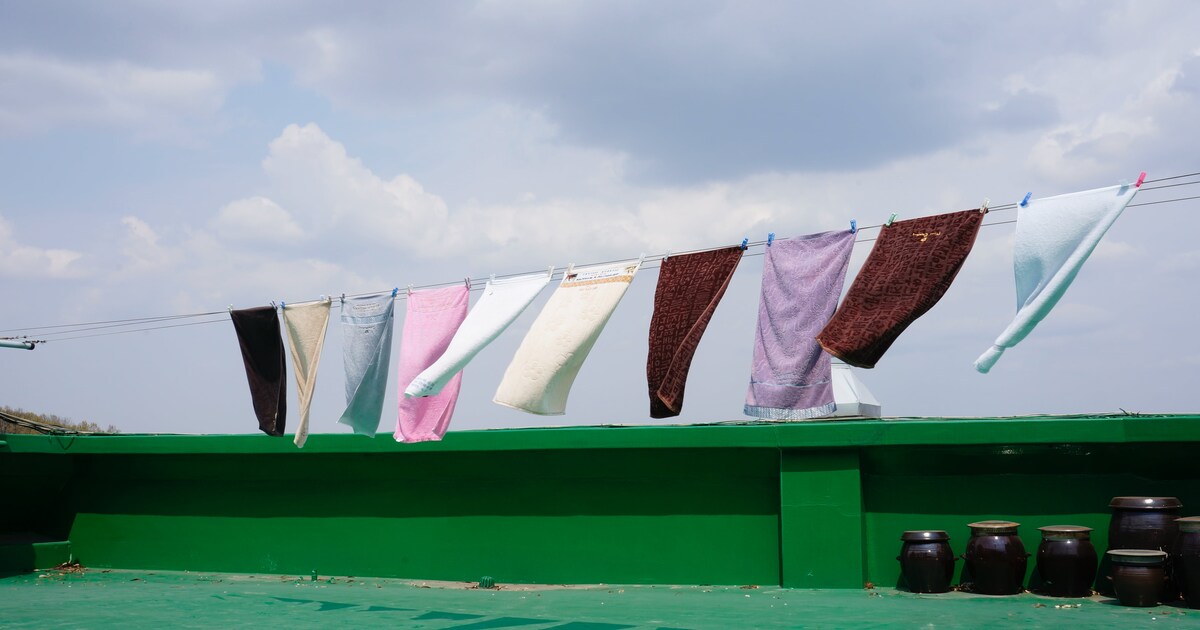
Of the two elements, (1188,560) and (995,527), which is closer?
(1188,560)

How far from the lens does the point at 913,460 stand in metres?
9.41

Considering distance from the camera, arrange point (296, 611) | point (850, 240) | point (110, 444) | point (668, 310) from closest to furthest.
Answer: point (850, 240) → point (668, 310) → point (296, 611) → point (110, 444)

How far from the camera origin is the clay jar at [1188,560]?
7.61 metres

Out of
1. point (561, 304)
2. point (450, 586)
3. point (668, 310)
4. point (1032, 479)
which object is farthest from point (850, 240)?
point (450, 586)

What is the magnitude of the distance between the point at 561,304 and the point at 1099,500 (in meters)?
5.06

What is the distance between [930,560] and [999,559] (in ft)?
1.83

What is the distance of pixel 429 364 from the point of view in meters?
8.80

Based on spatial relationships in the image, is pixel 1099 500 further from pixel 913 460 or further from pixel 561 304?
pixel 561 304

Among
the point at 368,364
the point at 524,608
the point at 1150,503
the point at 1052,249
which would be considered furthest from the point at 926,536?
the point at 368,364

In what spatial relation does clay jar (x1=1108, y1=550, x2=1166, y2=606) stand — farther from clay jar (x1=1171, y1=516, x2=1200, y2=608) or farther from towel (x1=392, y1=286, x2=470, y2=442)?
towel (x1=392, y1=286, x2=470, y2=442)

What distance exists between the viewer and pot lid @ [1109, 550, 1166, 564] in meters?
7.82

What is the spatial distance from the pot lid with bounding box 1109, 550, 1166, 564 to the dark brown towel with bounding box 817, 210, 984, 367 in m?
2.76

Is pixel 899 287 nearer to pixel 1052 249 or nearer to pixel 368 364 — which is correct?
pixel 1052 249

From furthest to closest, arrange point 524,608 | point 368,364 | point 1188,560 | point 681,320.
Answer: point 368,364 → point 524,608 → point 681,320 → point 1188,560
